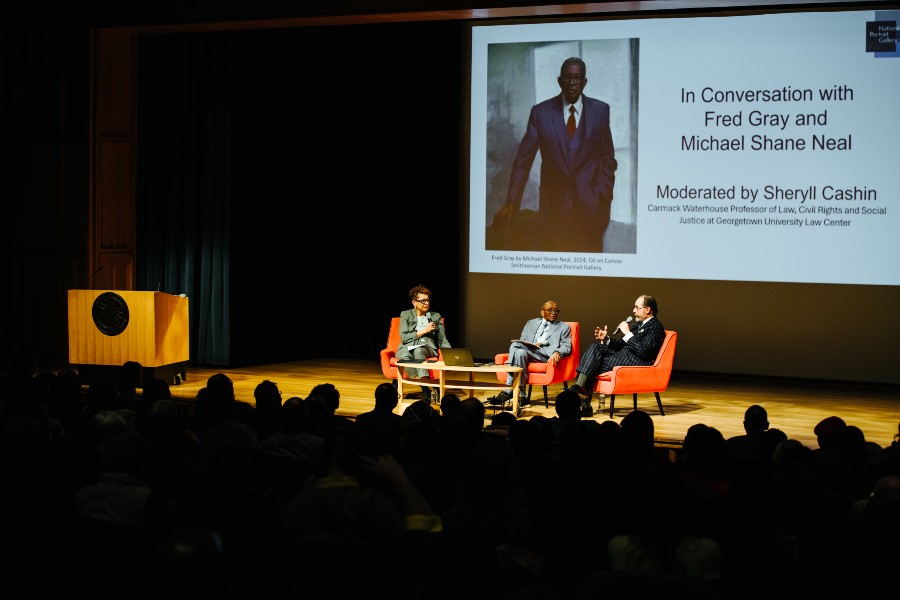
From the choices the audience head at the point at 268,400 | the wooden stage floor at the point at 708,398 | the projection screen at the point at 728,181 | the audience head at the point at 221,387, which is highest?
the projection screen at the point at 728,181

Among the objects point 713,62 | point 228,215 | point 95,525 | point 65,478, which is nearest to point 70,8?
point 228,215

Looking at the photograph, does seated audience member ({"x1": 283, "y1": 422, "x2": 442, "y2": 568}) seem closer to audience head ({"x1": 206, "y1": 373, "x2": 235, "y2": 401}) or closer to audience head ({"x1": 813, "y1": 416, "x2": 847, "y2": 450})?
audience head ({"x1": 206, "y1": 373, "x2": 235, "y2": 401})

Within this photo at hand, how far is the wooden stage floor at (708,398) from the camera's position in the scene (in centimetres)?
736

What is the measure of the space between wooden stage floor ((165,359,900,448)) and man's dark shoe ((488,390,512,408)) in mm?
195

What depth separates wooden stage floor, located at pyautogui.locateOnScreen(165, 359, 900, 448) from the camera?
736 cm

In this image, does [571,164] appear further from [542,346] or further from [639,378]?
[639,378]

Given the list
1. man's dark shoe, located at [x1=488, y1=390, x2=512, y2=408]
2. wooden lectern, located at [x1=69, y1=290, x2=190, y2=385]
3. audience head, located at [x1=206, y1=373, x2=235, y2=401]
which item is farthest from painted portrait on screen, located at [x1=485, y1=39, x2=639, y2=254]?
audience head, located at [x1=206, y1=373, x2=235, y2=401]

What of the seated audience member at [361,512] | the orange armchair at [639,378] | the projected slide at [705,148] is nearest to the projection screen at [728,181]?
the projected slide at [705,148]

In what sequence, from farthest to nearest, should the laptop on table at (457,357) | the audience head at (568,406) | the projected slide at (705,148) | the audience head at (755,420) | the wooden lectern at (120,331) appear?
the projected slide at (705,148) < the wooden lectern at (120,331) < the laptop on table at (457,357) < the audience head at (568,406) < the audience head at (755,420)

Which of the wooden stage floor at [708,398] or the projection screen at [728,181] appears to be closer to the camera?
the wooden stage floor at [708,398]

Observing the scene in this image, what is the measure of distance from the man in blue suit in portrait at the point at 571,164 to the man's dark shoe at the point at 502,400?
2.04m

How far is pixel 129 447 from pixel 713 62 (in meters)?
7.39

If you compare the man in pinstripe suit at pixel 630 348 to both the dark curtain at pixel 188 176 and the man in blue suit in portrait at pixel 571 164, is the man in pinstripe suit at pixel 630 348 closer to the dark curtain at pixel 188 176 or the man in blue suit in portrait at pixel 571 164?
the man in blue suit in portrait at pixel 571 164

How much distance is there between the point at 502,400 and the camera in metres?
7.96
